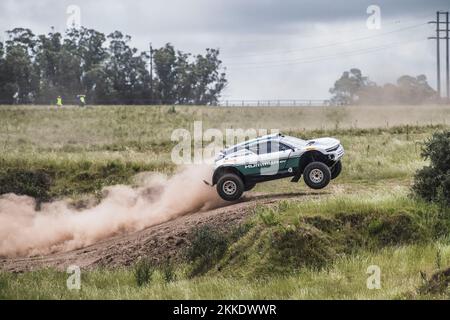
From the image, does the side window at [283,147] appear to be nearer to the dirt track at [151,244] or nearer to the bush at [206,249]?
the dirt track at [151,244]

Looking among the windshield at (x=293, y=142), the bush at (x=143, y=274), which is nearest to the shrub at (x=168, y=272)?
the bush at (x=143, y=274)

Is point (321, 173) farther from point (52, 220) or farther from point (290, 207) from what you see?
point (52, 220)

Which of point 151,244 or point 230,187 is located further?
point 230,187

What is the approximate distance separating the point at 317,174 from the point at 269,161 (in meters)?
1.62

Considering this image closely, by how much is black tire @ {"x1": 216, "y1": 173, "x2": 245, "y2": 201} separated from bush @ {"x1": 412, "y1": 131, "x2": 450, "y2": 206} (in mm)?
5393

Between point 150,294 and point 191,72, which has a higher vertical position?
point 191,72

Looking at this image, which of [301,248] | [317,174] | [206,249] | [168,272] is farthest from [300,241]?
[317,174]

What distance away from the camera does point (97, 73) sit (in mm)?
102375

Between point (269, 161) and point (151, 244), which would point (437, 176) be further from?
point (151, 244)

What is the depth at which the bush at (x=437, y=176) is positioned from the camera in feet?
72.6

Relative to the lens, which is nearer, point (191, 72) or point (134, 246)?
point (134, 246)

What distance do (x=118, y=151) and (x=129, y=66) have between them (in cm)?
6724

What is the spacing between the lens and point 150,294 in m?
17.2
